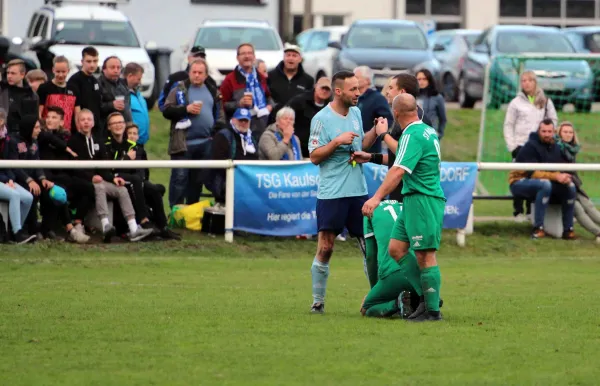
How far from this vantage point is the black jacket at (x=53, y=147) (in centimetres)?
1683

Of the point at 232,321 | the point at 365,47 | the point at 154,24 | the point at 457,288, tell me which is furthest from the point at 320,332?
the point at 154,24

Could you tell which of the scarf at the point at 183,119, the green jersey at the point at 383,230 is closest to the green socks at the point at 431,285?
the green jersey at the point at 383,230

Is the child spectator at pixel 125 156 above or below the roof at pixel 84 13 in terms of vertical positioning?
below

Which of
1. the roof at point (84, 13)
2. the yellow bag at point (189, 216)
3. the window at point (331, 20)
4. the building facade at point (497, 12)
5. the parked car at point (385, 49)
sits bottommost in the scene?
the yellow bag at point (189, 216)

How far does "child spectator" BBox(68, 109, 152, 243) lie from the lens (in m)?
16.8

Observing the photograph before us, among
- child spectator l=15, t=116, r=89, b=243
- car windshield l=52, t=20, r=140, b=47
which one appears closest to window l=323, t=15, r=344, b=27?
car windshield l=52, t=20, r=140, b=47

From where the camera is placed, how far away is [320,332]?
9.97 m

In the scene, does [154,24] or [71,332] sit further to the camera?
[154,24]

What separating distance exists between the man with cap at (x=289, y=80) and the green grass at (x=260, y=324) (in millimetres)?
3269

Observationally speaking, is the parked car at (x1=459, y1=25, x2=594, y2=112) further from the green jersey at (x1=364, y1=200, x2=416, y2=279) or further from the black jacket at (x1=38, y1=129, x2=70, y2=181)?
the green jersey at (x1=364, y1=200, x2=416, y2=279)

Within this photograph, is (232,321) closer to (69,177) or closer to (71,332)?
(71,332)

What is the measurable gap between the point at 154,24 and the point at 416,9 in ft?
77.6

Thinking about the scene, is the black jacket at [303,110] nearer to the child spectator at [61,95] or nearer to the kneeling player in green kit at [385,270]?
the child spectator at [61,95]

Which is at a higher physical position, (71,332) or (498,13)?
(498,13)
